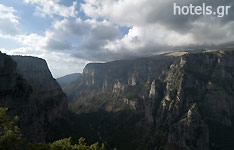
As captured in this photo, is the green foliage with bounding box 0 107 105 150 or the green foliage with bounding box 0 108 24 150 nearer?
the green foliage with bounding box 0 108 24 150

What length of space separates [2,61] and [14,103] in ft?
122

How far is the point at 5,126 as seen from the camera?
38062 millimetres

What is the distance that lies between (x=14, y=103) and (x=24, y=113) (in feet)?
37.9

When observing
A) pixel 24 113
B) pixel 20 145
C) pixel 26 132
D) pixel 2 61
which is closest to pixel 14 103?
pixel 24 113

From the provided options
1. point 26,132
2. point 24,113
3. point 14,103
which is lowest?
point 26,132

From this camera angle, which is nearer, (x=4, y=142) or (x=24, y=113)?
(x=4, y=142)

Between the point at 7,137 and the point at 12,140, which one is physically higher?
the point at 7,137

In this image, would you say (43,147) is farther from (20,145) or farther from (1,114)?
(1,114)

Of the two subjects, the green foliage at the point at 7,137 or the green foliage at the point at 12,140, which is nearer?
the green foliage at the point at 7,137

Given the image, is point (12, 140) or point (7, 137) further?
point (12, 140)

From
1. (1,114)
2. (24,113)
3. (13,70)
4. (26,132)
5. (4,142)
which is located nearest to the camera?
(4,142)

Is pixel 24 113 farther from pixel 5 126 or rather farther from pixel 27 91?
pixel 5 126

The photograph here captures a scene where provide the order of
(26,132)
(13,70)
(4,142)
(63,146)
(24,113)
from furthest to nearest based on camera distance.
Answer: (13,70) < (24,113) < (26,132) < (63,146) < (4,142)

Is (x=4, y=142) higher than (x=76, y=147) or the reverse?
higher
